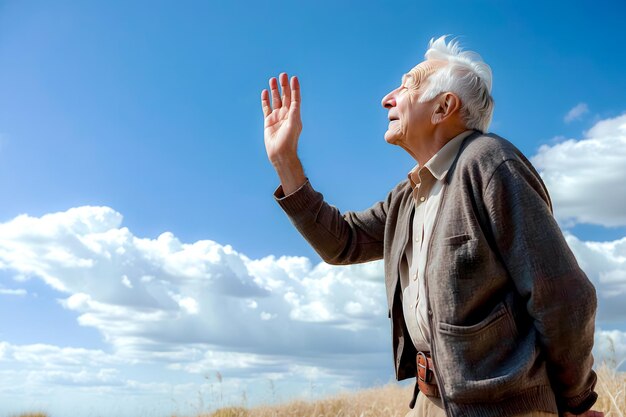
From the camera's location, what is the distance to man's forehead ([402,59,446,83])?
2.97 meters

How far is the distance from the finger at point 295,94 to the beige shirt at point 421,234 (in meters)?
A: 0.87

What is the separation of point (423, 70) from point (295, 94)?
80 cm

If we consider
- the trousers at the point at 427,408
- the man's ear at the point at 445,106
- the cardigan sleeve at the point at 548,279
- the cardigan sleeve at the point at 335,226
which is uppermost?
the man's ear at the point at 445,106

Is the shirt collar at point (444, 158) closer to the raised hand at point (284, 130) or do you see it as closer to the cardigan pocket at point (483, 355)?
the cardigan pocket at point (483, 355)

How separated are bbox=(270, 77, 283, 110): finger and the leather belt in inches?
66.1

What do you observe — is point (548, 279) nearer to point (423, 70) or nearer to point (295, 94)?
point (423, 70)

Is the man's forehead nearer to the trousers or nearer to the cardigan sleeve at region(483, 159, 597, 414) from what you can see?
the cardigan sleeve at region(483, 159, 597, 414)

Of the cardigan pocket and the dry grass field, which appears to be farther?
the dry grass field

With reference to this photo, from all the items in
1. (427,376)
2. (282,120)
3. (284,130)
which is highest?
(282,120)

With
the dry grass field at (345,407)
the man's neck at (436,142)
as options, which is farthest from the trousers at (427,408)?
the dry grass field at (345,407)

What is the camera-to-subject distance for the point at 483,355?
2332 mm

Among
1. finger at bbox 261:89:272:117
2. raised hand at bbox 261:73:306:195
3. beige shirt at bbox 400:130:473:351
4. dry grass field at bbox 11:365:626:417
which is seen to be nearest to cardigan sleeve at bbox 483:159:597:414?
beige shirt at bbox 400:130:473:351

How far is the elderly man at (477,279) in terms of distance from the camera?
2314 mm

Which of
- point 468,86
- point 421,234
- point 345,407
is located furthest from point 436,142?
point 345,407
